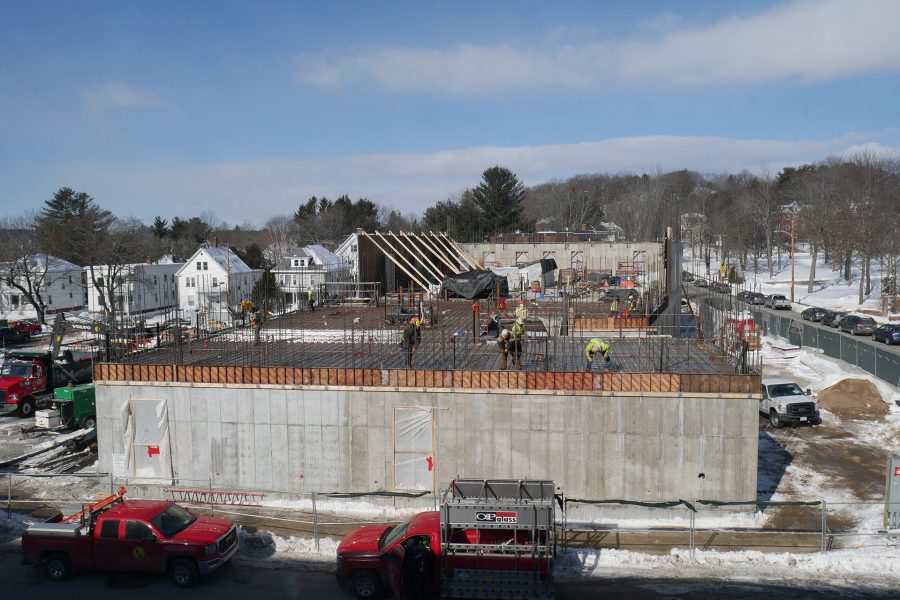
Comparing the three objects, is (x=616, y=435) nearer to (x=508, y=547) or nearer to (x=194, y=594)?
(x=508, y=547)

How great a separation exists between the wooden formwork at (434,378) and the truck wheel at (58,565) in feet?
16.1

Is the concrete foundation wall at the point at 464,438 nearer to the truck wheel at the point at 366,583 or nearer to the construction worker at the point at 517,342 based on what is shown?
the construction worker at the point at 517,342

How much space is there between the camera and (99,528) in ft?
40.9

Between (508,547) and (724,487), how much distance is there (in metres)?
6.28

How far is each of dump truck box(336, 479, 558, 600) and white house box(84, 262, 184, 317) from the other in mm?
50934

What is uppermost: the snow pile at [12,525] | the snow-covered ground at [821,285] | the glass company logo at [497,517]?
the snow-covered ground at [821,285]

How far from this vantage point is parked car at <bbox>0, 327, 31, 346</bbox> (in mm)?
44688

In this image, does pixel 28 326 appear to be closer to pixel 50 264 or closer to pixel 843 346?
pixel 50 264

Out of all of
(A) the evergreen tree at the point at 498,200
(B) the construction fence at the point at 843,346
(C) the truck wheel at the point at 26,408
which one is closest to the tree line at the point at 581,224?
(A) the evergreen tree at the point at 498,200

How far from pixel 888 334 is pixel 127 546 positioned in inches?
1580

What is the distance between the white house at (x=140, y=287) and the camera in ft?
191

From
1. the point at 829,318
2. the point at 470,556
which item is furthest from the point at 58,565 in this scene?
the point at 829,318

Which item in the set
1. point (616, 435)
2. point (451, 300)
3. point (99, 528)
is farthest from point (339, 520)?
point (451, 300)

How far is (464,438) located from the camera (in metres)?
15.6
